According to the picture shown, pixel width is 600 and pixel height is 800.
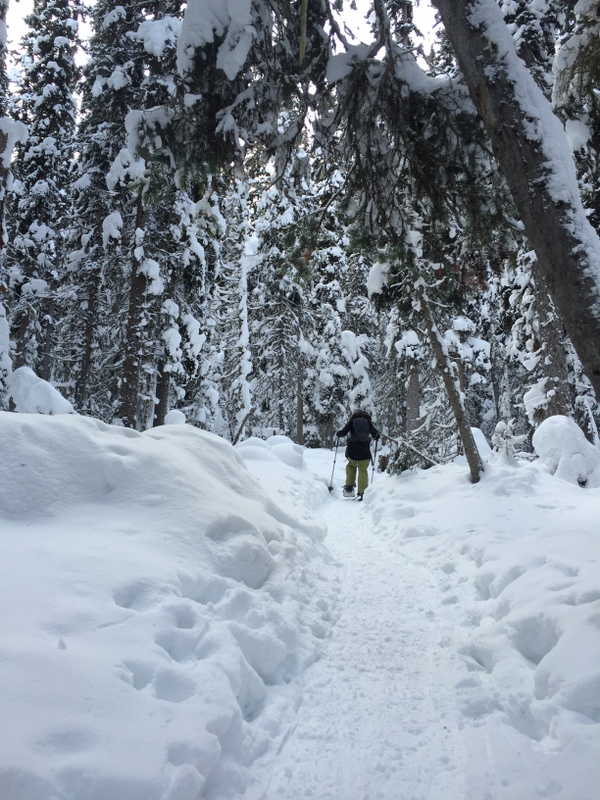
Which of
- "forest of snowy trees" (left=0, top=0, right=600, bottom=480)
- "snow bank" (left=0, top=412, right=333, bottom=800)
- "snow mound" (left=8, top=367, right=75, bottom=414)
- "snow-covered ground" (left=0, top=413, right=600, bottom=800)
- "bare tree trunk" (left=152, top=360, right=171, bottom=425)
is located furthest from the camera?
"bare tree trunk" (left=152, top=360, right=171, bottom=425)

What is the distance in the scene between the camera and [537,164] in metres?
3.53

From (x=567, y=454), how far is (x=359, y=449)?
4.53 meters

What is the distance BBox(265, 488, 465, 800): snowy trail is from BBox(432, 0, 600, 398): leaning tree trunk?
2.43 meters

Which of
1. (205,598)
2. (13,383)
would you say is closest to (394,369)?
(13,383)

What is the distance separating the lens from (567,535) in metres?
5.39

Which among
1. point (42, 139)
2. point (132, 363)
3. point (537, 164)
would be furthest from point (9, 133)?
point (42, 139)

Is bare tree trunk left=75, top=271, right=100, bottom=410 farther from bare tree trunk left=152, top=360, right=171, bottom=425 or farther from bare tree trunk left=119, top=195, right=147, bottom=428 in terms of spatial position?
bare tree trunk left=119, top=195, right=147, bottom=428

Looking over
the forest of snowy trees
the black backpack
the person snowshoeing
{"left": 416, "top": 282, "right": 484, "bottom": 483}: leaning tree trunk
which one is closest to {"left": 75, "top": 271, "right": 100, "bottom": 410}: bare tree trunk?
the forest of snowy trees

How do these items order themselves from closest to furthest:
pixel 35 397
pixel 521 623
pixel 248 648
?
pixel 248 648, pixel 521 623, pixel 35 397

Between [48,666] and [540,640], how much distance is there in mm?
3370

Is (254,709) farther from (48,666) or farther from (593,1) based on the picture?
(593,1)

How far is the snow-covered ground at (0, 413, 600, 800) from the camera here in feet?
7.43

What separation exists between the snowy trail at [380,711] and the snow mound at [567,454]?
591 cm

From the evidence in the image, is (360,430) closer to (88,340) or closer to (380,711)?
(380,711)
